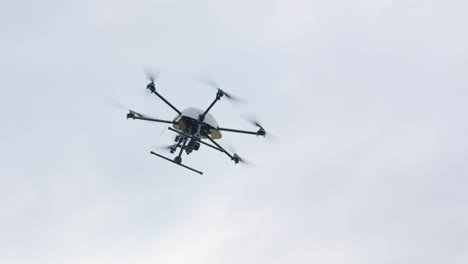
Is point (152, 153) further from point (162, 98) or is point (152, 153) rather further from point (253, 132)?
point (253, 132)

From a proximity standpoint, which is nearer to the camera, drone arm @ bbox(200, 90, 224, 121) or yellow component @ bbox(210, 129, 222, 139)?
drone arm @ bbox(200, 90, 224, 121)

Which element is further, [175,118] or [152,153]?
[175,118]

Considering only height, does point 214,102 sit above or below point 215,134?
below

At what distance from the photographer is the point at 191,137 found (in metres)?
75.1

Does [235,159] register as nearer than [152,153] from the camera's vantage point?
No

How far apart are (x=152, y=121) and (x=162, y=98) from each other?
9.87 feet

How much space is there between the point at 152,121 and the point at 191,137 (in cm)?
512

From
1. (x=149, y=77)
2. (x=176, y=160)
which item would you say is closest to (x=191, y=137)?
(x=176, y=160)

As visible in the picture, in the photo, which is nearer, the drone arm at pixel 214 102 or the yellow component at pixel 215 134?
the drone arm at pixel 214 102

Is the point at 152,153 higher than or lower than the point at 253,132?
lower

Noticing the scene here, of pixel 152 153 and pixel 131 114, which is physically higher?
pixel 131 114

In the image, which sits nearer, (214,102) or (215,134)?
(214,102)

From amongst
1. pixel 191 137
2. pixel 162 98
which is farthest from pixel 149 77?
pixel 191 137

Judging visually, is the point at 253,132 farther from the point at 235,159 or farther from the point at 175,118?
the point at 175,118
